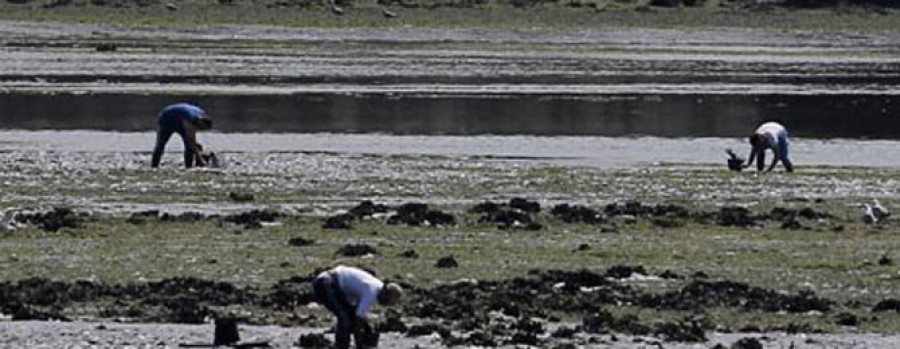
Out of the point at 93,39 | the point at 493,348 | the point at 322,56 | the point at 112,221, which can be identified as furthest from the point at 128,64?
the point at 493,348

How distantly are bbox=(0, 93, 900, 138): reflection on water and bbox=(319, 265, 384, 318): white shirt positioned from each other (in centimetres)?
2585

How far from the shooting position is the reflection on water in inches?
1777

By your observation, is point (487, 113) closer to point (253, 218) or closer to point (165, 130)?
point (165, 130)

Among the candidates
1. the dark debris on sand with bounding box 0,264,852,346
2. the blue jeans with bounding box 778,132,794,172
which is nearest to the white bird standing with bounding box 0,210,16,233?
the dark debris on sand with bounding box 0,264,852,346

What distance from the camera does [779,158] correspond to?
36.5 metres

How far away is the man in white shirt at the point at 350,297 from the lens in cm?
1802

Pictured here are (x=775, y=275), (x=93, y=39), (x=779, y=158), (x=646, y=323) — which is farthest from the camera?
(x=93, y=39)

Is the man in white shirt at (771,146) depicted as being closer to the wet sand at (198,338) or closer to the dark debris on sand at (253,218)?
the dark debris on sand at (253,218)

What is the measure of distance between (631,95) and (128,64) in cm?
1467

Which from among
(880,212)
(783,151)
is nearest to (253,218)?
(880,212)

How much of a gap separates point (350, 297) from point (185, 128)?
17327 millimetres

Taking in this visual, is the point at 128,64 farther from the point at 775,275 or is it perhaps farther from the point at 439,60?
the point at 775,275

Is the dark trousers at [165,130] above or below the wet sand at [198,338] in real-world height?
below

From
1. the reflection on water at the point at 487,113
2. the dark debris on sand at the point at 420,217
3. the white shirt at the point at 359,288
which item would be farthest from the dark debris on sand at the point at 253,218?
the reflection on water at the point at 487,113
